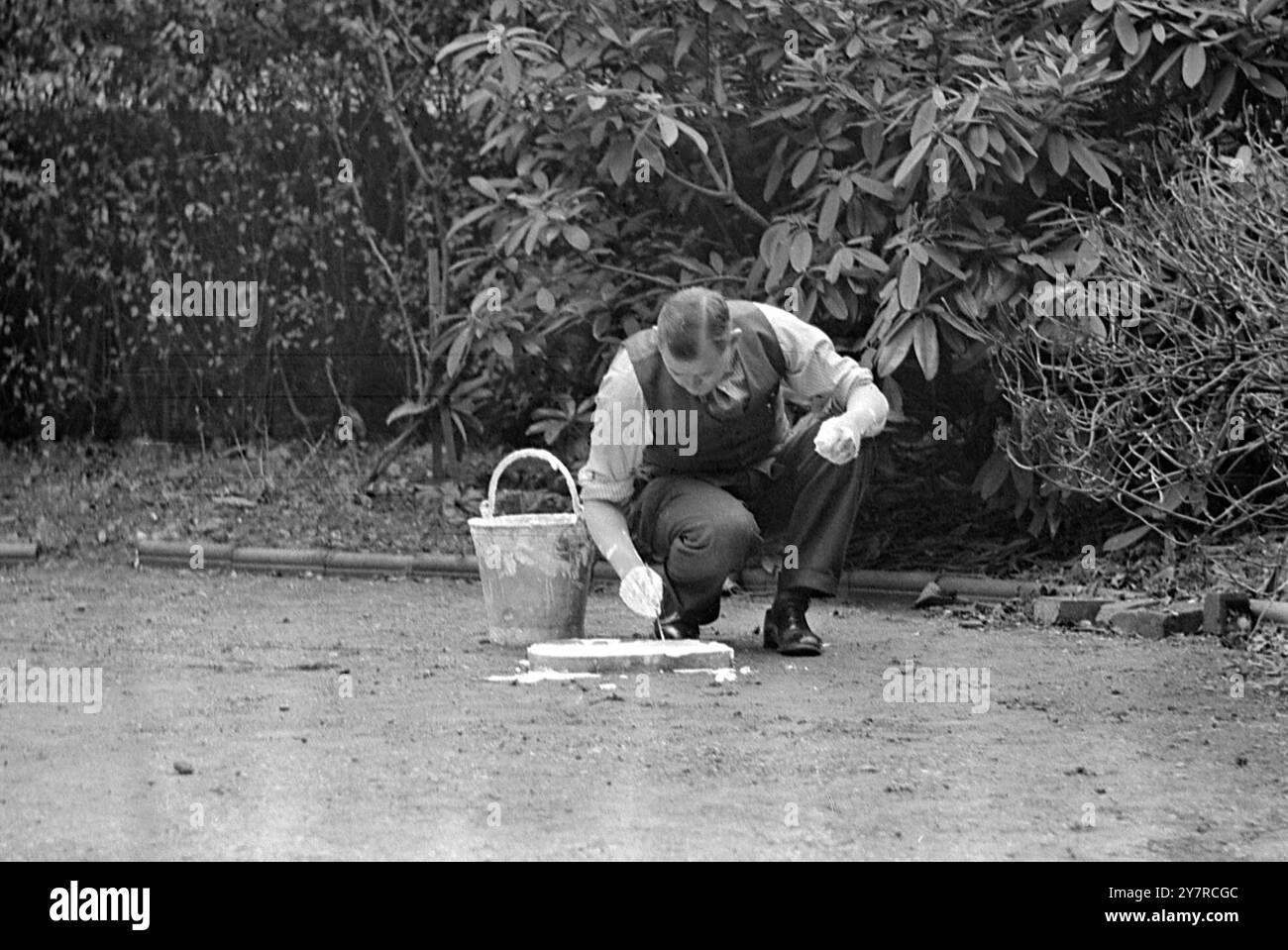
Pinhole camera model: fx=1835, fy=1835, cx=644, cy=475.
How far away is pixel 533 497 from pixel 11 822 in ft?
17.6

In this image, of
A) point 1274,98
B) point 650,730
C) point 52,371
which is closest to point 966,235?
point 1274,98

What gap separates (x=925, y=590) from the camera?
764 centimetres

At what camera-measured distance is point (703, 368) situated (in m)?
Answer: 5.72

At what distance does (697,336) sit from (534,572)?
44.8 inches

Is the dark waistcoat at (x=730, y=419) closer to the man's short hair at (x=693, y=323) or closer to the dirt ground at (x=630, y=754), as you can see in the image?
the man's short hair at (x=693, y=323)

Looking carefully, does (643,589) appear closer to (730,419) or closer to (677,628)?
(677,628)

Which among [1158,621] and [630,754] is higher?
[1158,621]

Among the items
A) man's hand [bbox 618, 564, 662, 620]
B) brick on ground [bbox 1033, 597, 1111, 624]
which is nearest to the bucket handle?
Answer: man's hand [bbox 618, 564, 662, 620]

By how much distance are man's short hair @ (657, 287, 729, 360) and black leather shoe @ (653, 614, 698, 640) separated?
1022mm

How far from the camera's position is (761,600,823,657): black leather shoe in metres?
6.17

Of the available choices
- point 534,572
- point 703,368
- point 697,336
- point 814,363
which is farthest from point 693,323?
point 534,572

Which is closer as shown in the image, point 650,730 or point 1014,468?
point 650,730

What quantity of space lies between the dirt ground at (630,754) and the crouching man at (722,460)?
0.31 metres
